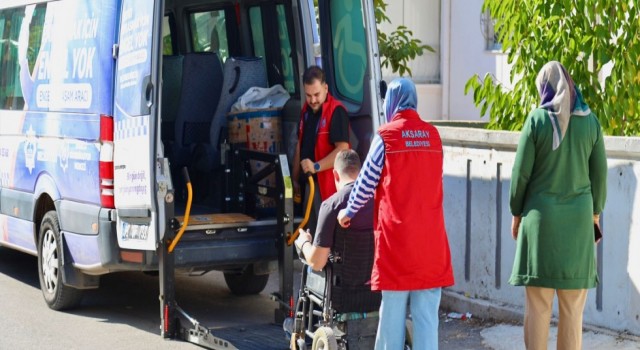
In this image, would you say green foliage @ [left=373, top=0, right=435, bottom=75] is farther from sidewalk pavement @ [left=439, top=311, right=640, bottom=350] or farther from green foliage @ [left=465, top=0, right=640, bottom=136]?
sidewalk pavement @ [left=439, top=311, right=640, bottom=350]

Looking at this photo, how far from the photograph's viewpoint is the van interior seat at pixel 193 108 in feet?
32.8

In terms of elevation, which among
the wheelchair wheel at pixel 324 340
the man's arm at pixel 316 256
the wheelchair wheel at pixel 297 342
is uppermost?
the man's arm at pixel 316 256

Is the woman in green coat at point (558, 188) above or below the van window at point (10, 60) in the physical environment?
below

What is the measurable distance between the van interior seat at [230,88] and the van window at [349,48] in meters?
0.89

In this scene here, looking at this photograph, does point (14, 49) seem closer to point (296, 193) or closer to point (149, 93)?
point (149, 93)

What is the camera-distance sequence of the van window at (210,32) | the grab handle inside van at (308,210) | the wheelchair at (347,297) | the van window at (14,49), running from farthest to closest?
the van window at (210,32)
the van window at (14,49)
the grab handle inside van at (308,210)
the wheelchair at (347,297)

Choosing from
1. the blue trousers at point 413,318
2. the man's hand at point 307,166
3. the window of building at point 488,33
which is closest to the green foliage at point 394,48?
the man's hand at point 307,166

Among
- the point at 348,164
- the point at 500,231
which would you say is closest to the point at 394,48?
the point at 500,231

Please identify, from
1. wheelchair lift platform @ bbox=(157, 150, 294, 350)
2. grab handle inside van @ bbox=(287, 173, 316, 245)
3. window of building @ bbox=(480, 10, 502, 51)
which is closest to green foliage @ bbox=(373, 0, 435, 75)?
wheelchair lift platform @ bbox=(157, 150, 294, 350)

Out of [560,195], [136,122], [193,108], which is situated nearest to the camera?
[560,195]

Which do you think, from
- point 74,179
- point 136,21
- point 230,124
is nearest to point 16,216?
point 74,179

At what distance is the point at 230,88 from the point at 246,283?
5.63 ft

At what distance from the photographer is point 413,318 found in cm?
674

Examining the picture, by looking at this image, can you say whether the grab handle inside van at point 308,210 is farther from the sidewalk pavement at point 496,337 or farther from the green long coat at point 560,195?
the green long coat at point 560,195
